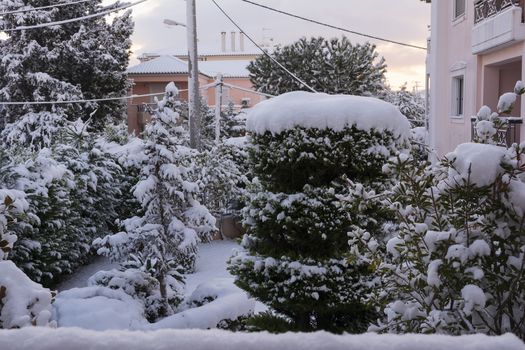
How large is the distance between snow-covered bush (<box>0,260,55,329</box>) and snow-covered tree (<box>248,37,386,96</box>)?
18.8 metres

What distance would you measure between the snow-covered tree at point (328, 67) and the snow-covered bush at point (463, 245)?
62.0ft

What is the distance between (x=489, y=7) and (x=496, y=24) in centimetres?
104

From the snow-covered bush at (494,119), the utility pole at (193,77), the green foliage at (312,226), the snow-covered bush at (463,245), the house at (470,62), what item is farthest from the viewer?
the utility pole at (193,77)

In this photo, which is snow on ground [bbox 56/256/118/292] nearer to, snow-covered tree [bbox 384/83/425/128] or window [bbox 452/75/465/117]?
window [bbox 452/75/465/117]

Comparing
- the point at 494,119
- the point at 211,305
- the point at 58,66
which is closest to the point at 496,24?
the point at 211,305

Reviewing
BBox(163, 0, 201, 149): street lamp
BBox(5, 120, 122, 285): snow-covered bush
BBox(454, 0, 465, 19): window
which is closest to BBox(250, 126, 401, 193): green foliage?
BBox(5, 120, 122, 285): snow-covered bush

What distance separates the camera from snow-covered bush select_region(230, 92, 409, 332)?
17.6 ft

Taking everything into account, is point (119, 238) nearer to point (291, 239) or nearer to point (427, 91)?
point (291, 239)

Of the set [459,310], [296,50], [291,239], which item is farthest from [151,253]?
[296,50]

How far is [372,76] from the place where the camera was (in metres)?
22.6

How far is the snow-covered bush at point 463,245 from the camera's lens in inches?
115

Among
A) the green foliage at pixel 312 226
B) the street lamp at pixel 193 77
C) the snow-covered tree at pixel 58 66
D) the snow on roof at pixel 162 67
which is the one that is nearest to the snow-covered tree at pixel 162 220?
the green foliage at pixel 312 226

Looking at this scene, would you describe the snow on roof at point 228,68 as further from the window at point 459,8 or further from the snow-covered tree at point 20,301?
the snow-covered tree at point 20,301

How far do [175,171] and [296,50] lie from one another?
1710 centimetres
